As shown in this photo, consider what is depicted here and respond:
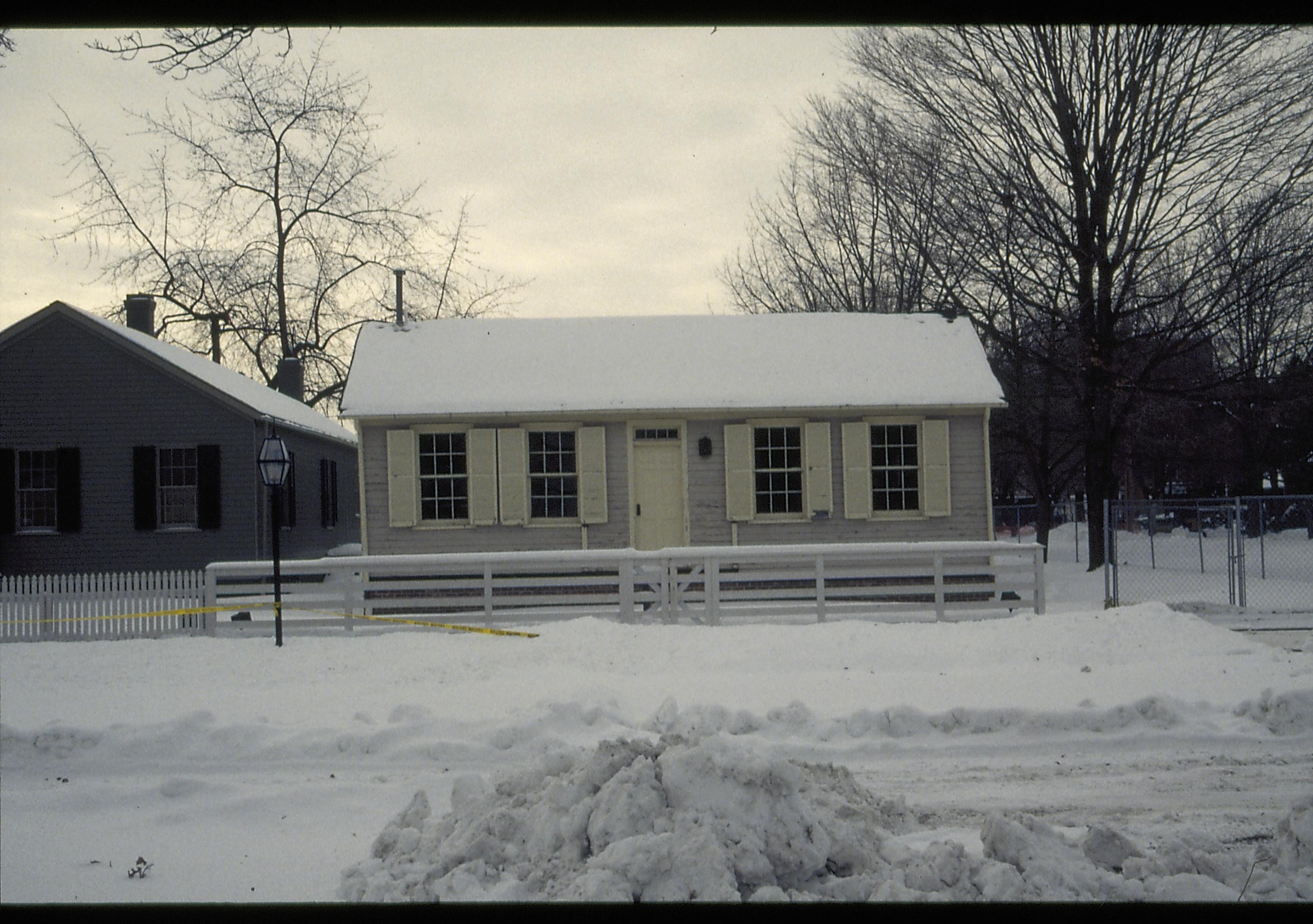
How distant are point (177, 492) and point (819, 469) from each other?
11.4 m

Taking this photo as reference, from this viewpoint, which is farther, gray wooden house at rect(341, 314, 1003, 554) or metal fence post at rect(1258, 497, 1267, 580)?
gray wooden house at rect(341, 314, 1003, 554)

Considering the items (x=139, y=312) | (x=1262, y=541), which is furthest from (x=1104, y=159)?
(x=139, y=312)

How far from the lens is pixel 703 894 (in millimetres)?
3867

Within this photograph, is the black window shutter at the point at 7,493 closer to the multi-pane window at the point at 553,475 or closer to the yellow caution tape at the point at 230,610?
the yellow caution tape at the point at 230,610

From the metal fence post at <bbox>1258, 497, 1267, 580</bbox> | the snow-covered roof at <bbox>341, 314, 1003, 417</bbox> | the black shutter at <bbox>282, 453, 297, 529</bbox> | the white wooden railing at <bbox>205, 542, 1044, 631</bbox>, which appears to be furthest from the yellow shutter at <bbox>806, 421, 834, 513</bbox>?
the black shutter at <bbox>282, 453, 297, 529</bbox>

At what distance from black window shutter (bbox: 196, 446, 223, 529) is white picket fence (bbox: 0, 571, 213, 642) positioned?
4.41 metres

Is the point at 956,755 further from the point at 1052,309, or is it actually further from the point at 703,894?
the point at 1052,309

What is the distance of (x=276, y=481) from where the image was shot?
1135 centimetres

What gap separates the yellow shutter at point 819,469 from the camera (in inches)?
626

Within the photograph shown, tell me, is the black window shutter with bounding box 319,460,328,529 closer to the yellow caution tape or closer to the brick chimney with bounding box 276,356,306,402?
the brick chimney with bounding box 276,356,306,402

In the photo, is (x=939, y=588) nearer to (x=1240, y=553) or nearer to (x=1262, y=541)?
(x=1240, y=553)

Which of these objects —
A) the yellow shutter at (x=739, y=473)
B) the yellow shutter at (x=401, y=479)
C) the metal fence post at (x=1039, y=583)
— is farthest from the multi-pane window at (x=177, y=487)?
the metal fence post at (x=1039, y=583)

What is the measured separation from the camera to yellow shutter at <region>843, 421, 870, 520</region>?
52.4 ft

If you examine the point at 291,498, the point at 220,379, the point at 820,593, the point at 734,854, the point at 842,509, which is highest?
the point at 220,379
